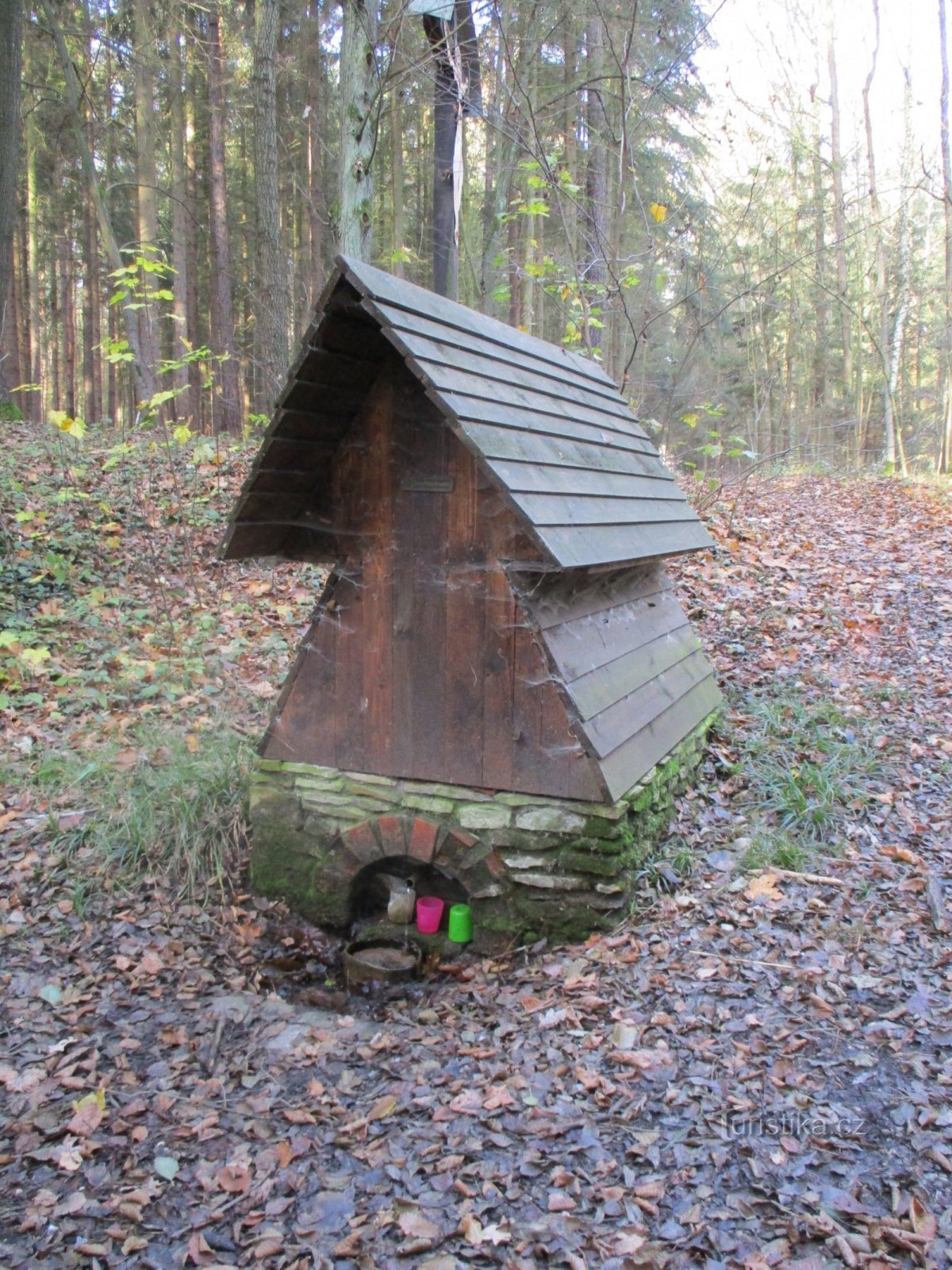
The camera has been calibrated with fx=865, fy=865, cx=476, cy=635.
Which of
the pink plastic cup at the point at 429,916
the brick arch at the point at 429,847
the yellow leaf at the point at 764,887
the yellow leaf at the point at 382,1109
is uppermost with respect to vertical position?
the brick arch at the point at 429,847

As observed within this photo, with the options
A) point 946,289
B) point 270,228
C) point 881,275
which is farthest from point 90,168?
point 946,289

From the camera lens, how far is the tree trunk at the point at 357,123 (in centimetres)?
697

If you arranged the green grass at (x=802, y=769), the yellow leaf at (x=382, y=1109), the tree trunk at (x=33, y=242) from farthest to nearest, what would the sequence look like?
the tree trunk at (x=33, y=242) < the green grass at (x=802, y=769) < the yellow leaf at (x=382, y=1109)

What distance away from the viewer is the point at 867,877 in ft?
14.8

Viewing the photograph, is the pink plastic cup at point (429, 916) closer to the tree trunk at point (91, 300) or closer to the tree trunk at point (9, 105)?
the tree trunk at point (9, 105)

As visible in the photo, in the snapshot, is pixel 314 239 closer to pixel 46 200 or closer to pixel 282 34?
pixel 282 34

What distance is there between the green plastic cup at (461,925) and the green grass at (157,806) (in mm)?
1426

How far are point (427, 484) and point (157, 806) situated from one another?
8.73 ft

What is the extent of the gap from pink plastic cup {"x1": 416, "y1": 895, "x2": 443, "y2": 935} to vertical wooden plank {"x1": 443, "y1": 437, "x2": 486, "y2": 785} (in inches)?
30.0

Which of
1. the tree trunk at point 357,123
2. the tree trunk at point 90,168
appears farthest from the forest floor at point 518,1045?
the tree trunk at point 90,168

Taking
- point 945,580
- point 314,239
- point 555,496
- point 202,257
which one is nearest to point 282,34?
point 314,239

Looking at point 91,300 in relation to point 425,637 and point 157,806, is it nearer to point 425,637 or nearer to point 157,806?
point 157,806

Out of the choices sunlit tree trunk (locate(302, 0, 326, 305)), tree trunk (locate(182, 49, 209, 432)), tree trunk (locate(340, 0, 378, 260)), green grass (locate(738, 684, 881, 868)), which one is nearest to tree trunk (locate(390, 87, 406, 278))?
sunlit tree trunk (locate(302, 0, 326, 305))

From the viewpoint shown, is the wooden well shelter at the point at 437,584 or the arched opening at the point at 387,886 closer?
the wooden well shelter at the point at 437,584
